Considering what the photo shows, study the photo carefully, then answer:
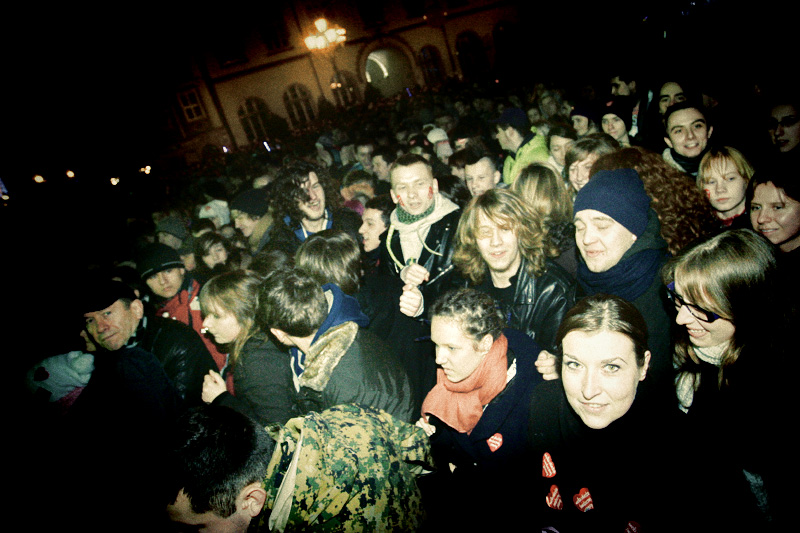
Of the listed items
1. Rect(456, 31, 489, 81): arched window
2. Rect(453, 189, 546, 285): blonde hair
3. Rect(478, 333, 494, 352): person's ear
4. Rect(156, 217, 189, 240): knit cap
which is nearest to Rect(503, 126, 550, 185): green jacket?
Rect(453, 189, 546, 285): blonde hair

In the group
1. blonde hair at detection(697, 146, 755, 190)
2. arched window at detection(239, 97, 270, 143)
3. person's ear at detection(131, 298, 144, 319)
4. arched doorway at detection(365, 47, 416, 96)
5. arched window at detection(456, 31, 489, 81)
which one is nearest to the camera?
blonde hair at detection(697, 146, 755, 190)

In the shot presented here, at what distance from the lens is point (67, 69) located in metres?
20.6

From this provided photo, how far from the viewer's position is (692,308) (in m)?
1.74

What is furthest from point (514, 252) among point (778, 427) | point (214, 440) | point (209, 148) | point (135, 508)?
point (209, 148)

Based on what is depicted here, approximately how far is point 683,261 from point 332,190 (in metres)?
3.80

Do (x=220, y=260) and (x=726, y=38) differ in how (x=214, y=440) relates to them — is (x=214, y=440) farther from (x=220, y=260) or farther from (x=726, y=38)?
(x=726, y=38)

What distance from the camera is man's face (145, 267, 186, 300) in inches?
154

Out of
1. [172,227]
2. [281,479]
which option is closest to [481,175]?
[281,479]

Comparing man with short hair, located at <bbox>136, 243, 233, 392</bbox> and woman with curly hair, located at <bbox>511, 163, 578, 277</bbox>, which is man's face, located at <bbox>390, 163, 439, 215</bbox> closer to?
woman with curly hair, located at <bbox>511, 163, 578, 277</bbox>

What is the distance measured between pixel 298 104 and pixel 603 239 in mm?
27556

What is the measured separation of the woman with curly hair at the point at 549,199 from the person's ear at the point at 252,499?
240 cm

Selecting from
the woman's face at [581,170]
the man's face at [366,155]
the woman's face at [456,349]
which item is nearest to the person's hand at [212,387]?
the woman's face at [456,349]

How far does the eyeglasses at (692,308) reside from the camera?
168 cm

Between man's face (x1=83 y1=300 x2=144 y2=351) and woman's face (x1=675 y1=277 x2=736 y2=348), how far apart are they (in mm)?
3947
